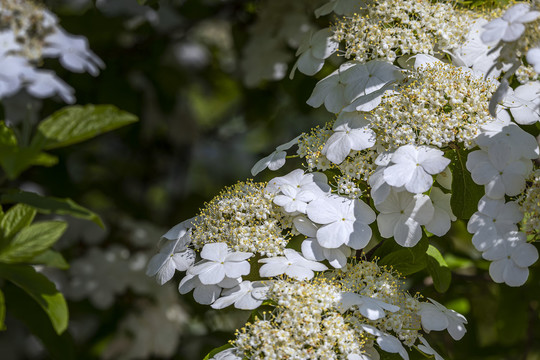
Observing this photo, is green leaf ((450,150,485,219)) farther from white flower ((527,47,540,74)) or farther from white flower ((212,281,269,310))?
white flower ((212,281,269,310))

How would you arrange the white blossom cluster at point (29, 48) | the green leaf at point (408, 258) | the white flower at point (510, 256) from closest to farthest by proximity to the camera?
the white flower at point (510, 256)
the green leaf at point (408, 258)
the white blossom cluster at point (29, 48)

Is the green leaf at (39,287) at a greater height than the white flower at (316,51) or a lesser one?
lesser

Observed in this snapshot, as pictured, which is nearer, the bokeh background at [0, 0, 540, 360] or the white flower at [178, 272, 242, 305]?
the white flower at [178, 272, 242, 305]

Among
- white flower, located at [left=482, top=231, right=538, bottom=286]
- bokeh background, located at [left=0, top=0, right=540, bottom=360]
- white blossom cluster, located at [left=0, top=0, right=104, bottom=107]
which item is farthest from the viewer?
bokeh background, located at [left=0, top=0, right=540, bottom=360]

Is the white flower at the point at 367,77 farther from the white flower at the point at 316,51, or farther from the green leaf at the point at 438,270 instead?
the green leaf at the point at 438,270

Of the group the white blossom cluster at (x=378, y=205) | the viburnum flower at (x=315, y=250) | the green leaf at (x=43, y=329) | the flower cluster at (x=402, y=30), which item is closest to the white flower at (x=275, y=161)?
the white blossom cluster at (x=378, y=205)

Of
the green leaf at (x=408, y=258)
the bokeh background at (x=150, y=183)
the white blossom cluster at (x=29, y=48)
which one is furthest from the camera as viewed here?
the bokeh background at (x=150, y=183)

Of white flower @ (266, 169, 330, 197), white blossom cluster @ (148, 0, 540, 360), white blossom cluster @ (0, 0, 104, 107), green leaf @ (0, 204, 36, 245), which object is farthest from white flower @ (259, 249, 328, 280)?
white blossom cluster @ (0, 0, 104, 107)

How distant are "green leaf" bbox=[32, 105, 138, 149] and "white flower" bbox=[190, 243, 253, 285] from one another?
0.88 feet

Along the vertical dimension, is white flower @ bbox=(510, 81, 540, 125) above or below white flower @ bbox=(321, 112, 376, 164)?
below

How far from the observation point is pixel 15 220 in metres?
1.05

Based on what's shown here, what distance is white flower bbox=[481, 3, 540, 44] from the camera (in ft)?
3.04

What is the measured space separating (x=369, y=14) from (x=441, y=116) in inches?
12.3

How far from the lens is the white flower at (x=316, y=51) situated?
1300 mm
